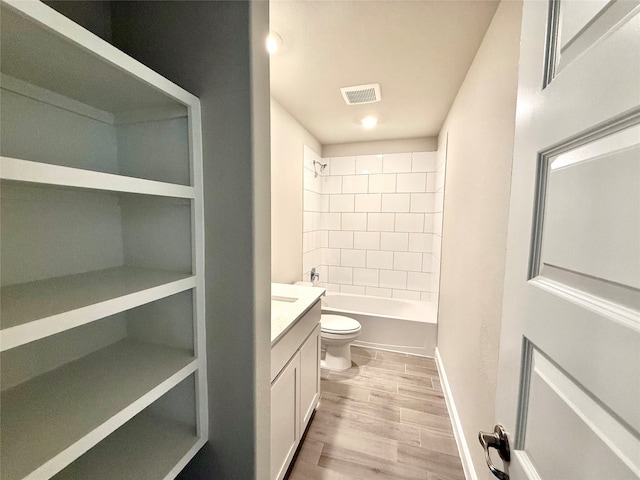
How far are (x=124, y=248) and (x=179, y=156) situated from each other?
413 millimetres

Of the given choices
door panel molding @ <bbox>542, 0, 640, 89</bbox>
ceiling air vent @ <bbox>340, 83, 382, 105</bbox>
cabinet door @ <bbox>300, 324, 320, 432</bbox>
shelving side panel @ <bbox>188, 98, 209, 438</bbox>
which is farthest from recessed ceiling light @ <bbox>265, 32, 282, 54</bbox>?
cabinet door @ <bbox>300, 324, 320, 432</bbox>

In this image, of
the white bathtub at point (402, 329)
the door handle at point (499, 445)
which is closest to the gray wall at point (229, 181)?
the door handle at point (499, 445)

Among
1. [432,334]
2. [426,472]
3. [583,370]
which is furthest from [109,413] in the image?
[432,334]

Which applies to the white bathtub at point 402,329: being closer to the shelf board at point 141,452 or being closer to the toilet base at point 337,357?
the toilet base at point 337,357

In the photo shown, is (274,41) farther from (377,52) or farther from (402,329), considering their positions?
(402,329)

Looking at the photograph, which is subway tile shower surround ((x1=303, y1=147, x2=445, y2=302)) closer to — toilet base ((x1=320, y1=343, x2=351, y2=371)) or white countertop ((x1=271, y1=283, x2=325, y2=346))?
toilet base ((x1=320, y1=343, x2=351, y2=371))

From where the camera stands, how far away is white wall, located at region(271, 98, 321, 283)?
2275 mm

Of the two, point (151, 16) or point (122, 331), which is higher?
point (151, 16)

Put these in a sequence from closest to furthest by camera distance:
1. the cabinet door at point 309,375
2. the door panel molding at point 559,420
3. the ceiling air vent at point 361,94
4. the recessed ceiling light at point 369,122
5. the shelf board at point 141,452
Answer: the door panel molding at point 559,420
the shelf board at point 141,452
the cabinet door at point 309,375
the ceiling air vent at point 361,94
the recessed ceiling light at point 369,122

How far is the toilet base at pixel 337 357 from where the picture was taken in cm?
243

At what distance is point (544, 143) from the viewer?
50cm

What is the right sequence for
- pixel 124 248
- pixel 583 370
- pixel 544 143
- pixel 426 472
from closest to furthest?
pixel 583 370
pixel 544 143
pixel 124 248
pixel 426 472

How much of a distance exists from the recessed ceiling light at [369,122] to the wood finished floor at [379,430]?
7.85 ft

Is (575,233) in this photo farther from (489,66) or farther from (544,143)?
(489,66)
